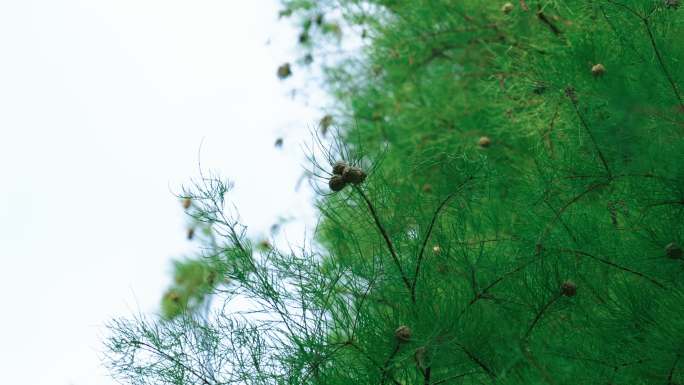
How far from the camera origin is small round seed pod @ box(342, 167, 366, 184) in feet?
3.20

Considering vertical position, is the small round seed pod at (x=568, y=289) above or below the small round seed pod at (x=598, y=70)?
below

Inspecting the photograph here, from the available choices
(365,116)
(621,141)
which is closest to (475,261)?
(621,141)

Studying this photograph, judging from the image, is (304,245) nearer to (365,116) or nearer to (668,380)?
(668,380)

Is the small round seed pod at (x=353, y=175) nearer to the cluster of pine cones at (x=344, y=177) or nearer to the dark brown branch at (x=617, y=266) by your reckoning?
the cluster of pine cones at (x=344, y=177)

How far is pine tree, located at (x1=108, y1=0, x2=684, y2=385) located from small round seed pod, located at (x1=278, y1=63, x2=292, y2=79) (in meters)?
1.24

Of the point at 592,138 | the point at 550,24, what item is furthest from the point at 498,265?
the point at 550,24

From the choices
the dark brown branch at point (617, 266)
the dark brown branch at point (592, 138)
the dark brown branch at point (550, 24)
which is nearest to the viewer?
the dark brown branch at point (617, 266)

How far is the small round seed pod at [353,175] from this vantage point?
975mm

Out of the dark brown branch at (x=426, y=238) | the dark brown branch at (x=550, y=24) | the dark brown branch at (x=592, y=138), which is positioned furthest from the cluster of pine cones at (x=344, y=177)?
the dark brown branch at (x=550, y=24)

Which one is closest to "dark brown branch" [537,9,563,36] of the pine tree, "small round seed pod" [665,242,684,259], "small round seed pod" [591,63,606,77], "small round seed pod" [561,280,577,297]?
the pine tree

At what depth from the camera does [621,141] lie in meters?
1.23

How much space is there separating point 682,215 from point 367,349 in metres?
0.44

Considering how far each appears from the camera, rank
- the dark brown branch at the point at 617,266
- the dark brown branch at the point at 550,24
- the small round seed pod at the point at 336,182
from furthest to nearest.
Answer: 1. the dark brown branch at the point at 550,24
2. the dark brown branch at the point at 617,266
3. the small round seed pod at the point at 336,182

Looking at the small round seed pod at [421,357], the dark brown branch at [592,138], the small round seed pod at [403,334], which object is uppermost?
the dark brown branch at [592,138]
